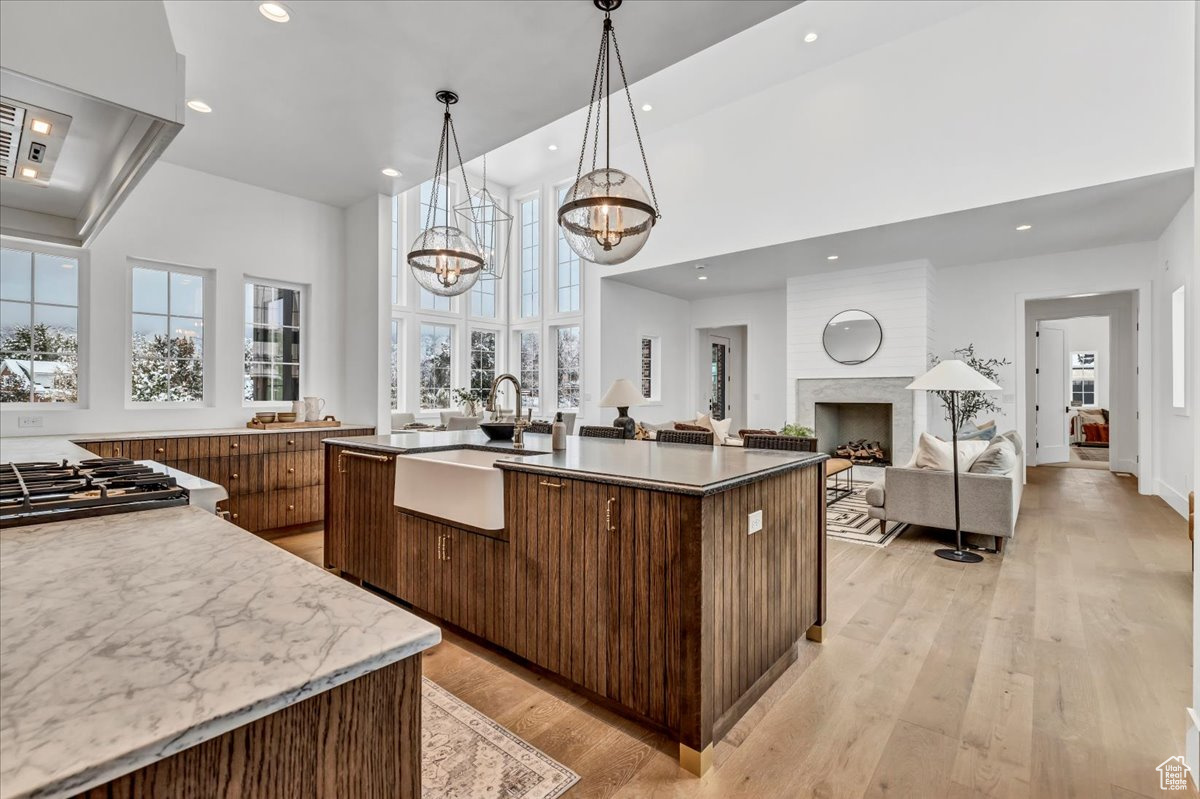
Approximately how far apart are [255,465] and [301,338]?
1415mm

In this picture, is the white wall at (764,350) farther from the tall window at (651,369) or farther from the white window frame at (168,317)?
the white window frame at (168,317)

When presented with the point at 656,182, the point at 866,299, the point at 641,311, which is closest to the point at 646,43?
the point at 656,182

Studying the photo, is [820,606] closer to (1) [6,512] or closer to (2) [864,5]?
(1) [6,512]

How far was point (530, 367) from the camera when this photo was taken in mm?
9383

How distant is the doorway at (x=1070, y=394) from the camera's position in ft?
28.0

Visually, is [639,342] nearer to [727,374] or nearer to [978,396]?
[727,374]

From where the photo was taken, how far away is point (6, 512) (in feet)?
3.75

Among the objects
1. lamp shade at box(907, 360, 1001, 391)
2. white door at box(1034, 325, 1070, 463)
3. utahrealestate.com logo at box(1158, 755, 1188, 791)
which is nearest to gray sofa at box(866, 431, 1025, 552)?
lamp shade at box(907, 360, 1001, 391)

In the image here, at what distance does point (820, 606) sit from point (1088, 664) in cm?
109

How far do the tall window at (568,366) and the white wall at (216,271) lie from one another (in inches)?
158

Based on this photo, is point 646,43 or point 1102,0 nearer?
point 646,43

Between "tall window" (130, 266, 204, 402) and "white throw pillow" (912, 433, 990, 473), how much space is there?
596cm

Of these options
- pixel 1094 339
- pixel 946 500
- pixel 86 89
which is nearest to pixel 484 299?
pixel 946 500

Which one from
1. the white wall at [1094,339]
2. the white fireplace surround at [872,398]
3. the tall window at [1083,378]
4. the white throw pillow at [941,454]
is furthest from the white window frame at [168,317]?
the tall window at [1083,378]
